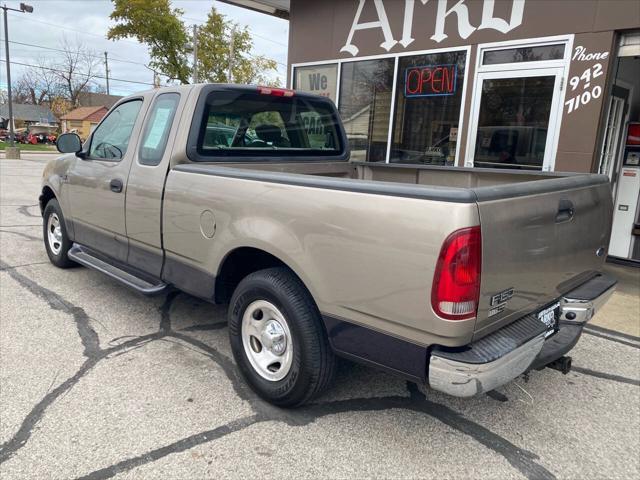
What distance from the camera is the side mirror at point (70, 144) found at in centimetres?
477

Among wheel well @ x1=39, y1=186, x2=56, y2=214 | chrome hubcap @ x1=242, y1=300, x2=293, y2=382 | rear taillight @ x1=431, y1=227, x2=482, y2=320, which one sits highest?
rear taillight @ x1=431, y1=227, x2=482, y2=320

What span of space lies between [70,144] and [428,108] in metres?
5.07

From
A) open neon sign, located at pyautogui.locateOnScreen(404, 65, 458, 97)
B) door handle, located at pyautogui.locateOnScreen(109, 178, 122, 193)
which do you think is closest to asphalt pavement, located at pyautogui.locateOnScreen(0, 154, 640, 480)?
door handle, located at pyautogui.locateOnScreen(109, 178, 122, 193)

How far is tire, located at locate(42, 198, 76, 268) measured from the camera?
5266 mm

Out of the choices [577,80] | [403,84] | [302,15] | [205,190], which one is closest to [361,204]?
[205,190]

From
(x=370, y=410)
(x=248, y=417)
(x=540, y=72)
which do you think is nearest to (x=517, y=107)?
(x=540, y=72)

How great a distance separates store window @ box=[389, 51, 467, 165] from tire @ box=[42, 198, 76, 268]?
16.6 ft

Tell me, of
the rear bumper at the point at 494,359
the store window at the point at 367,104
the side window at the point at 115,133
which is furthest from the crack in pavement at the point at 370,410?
the store window at the point at 367,104

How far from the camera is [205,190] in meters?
3.21

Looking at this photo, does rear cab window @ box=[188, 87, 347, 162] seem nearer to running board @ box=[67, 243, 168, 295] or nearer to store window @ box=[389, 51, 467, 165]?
running board @ box=[67, 243, 168, 295]

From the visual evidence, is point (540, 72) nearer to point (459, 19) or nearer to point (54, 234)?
point (459, 19)

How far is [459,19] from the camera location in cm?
695

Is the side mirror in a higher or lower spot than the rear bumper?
higher

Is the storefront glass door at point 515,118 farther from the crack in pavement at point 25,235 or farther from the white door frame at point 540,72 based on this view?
the crack in pavement at point 25,235
